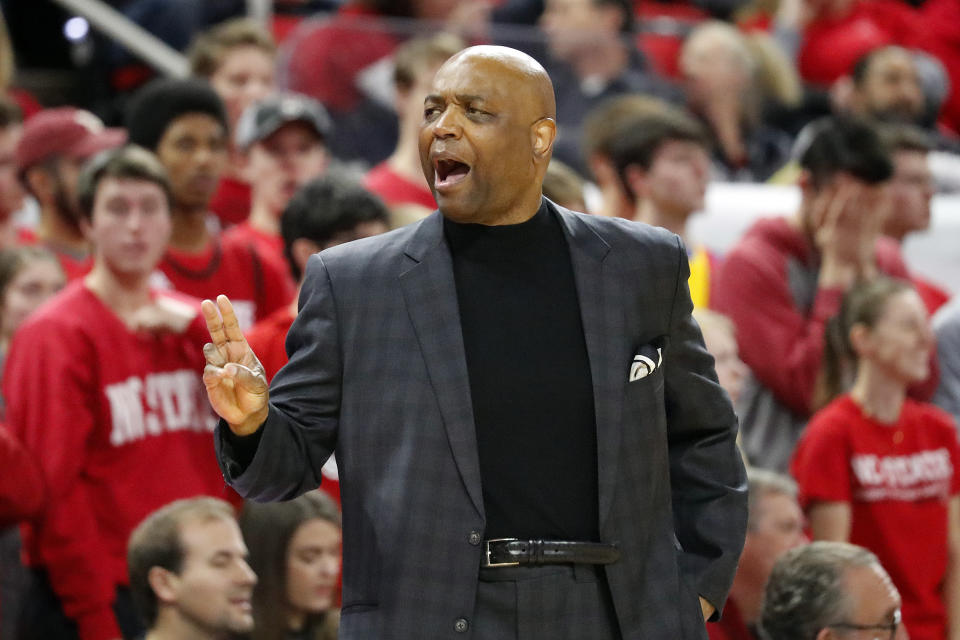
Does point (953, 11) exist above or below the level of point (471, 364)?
above

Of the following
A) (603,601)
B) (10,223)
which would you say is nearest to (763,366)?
(10,223)

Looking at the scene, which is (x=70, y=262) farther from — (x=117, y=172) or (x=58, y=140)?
(x=117, y=172)

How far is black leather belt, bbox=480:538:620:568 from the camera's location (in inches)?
93.7

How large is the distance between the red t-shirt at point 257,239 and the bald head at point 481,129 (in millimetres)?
2726

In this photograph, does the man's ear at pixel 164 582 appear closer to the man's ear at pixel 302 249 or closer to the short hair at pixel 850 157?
the man's ear at pixel 302 249

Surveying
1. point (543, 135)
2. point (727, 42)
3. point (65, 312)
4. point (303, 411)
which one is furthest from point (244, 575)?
point (727, 42)

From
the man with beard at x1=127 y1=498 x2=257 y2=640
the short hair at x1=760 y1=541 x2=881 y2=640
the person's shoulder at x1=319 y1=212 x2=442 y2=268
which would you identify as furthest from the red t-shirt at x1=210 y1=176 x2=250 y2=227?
the person's shoulder at x1=319 y1=212 x2=442 y2=268

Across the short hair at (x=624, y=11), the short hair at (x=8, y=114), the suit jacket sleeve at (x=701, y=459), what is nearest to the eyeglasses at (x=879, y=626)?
the suit jacket sleeve at (x=701, y=459)

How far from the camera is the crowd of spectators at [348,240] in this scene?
4062 mm

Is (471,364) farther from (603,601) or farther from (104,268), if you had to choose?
(104,268)

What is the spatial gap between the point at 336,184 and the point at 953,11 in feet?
19.8

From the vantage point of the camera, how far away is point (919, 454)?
4.93 m

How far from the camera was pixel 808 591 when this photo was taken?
388cm

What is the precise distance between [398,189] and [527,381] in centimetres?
340
